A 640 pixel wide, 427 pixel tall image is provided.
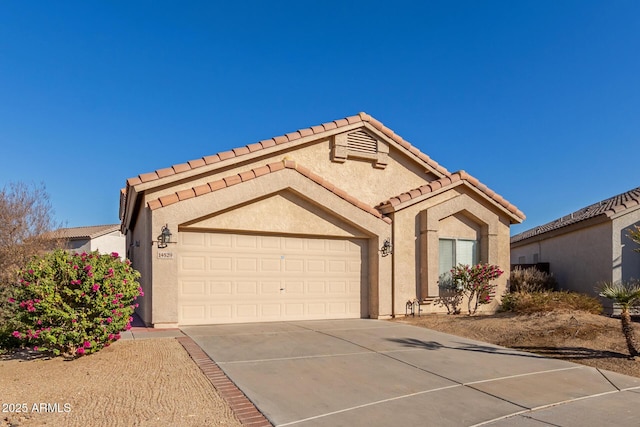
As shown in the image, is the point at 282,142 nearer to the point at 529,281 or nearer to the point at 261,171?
the point at 261,171

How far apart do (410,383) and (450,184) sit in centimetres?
917

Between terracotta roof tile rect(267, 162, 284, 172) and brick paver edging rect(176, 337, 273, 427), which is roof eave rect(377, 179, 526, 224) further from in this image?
brick paver edging rect(176, 337, 273, 427)

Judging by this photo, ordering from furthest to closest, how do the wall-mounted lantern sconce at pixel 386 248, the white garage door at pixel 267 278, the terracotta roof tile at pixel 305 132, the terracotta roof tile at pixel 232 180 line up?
the terracotta roof tile at pixel 305 132 → the wall-mounted lantern sconce at pixel 386 248 → the terracotta roof tile at pixel 232 180 → the white garage door at pixel 267 278

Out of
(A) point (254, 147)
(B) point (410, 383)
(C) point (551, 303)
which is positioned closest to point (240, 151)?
(A) point (254, 147)

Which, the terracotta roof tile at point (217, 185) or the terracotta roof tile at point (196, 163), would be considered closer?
the terracotta roof tile at point (217, 185)

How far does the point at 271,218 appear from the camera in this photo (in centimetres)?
1252

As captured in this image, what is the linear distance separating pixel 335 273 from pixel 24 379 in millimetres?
8344

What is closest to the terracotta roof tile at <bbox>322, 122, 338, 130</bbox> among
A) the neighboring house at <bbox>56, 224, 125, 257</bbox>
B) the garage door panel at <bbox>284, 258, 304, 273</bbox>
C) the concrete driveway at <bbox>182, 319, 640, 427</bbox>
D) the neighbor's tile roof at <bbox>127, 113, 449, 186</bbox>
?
the neighbor's tile roof at <bbox>127, 113, 449, 186</bbox>

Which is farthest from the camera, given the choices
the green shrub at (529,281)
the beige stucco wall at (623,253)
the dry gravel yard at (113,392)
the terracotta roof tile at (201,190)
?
the green shrub at (529,281)

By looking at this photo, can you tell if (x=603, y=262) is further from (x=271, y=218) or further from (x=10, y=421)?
(x=10, y=421)

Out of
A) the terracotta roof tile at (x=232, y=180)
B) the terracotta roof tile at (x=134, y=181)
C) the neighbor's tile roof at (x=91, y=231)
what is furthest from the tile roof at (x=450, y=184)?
the neighbor's tile roof at (x=91, y=231)

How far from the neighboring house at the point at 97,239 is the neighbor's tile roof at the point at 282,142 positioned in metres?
25.3

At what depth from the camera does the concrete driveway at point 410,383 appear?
17.7 ft

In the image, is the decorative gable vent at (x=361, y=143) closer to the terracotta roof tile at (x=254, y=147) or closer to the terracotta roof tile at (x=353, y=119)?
the terracotta roof tile at (x=353, y=119)
